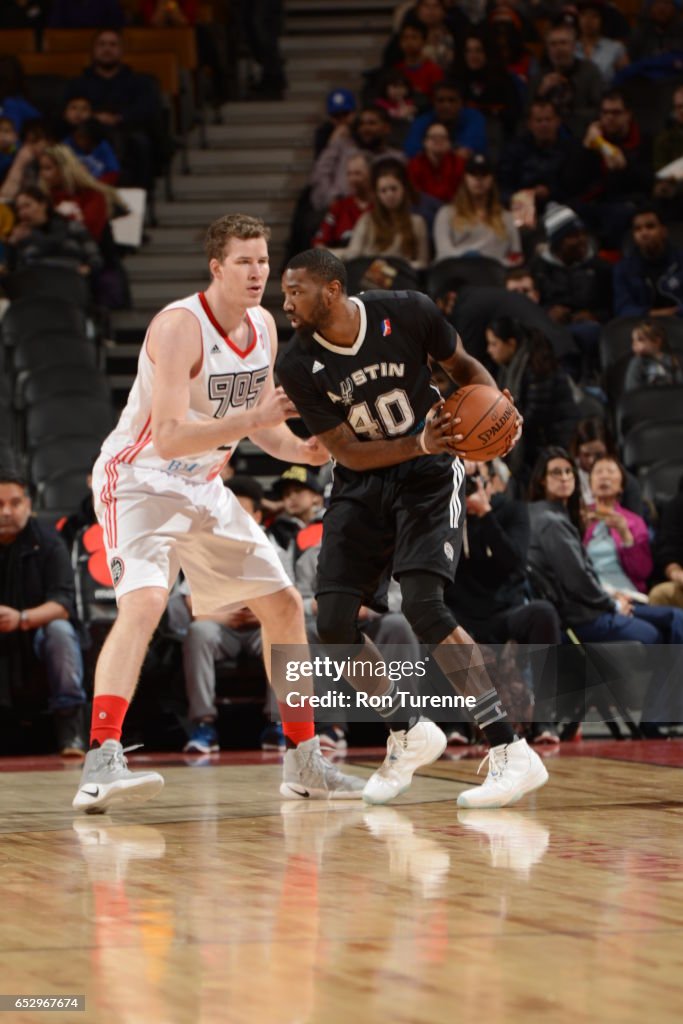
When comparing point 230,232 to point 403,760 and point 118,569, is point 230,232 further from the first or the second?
point 403,760

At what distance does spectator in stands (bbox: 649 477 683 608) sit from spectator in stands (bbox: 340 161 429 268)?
3.12 metres

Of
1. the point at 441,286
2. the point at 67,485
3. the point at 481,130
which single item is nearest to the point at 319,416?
the point at 67,485

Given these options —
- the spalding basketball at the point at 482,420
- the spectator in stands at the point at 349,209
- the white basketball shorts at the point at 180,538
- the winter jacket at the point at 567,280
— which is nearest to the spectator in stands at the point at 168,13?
the spectator in stands at the point at 349,209

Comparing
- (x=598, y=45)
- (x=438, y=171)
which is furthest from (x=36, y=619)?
(x=598, y=45)

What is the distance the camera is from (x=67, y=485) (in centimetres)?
845

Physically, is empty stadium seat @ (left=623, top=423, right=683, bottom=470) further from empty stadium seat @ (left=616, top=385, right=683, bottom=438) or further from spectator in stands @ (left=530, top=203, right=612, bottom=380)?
spectator in stands @ (left=530, top=203, right=612, bottom=380)

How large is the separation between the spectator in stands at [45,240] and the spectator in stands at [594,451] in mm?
3732

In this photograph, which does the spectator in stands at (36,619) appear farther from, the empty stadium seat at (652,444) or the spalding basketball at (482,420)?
the empty stadium seat at (652,444)

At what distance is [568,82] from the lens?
12.1 meters

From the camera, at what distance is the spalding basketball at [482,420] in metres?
4.42

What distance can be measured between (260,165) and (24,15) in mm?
2850

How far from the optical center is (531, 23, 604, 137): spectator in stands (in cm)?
1194

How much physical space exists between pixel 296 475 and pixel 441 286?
2450 millimetres

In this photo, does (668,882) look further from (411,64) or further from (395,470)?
(411,64)
